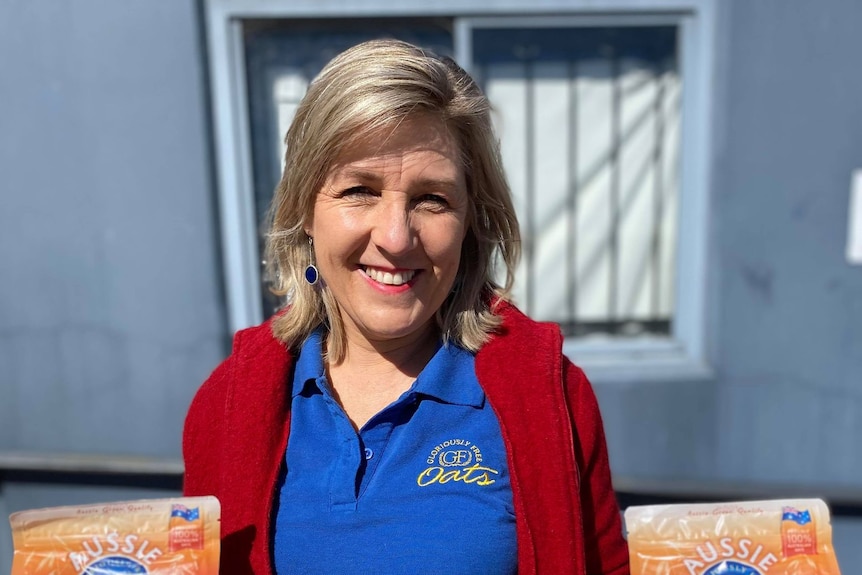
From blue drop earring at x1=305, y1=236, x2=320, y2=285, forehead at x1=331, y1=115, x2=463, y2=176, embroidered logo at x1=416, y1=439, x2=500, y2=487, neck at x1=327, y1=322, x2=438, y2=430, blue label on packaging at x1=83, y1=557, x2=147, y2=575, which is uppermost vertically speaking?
forehead at x1=331, y1=115, x2=463, y2=176

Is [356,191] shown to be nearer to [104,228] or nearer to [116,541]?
[116,541]

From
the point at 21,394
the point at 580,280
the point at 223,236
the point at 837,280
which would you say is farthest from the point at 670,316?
the point at 21,394

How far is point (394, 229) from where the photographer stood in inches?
48.9

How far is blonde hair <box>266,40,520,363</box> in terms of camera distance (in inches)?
48.7

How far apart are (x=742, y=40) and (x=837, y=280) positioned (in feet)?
3.44

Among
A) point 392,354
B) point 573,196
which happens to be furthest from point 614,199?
point 392,354

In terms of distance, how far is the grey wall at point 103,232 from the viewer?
2.64 metres

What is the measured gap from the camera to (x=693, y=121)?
2.89 metres

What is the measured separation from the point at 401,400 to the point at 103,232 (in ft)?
6.38

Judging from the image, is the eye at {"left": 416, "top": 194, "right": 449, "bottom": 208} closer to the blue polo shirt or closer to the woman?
the woman

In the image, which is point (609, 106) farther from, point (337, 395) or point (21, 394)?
point (21, 394)

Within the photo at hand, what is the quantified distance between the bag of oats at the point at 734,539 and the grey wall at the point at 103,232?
2.09 metres

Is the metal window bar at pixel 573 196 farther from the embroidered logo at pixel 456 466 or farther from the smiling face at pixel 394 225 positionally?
the embroidered logo at pixel 456 466

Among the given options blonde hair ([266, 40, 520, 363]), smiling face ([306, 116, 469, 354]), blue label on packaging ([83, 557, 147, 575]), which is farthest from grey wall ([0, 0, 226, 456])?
blue label on packaging ([83, 557, 147, 575])
